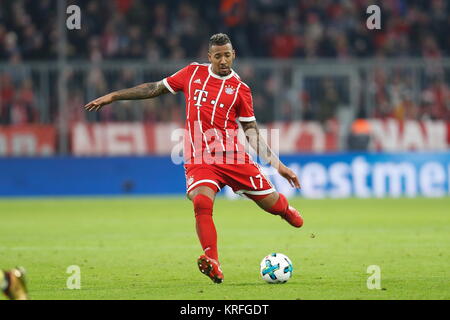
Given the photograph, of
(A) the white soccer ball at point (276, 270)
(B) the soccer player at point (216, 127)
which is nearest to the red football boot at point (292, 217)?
(B) the soccer player at point (216, 127)

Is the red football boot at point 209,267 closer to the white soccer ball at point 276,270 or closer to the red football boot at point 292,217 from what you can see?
the white soccer ball at point 276,270

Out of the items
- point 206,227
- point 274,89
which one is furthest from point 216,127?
point 274,89

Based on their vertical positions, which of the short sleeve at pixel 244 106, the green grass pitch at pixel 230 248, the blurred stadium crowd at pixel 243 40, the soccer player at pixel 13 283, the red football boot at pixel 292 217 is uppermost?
the blurred stadium crowd at pixel 243 40

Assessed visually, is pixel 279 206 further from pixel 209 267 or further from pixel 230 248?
pixel 230 248

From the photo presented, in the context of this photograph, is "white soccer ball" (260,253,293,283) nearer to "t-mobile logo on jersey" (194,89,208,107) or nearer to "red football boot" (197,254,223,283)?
"red football boot" (197,254,223,283)

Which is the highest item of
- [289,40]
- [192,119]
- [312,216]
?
[289,40]

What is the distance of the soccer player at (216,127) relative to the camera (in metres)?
9.98

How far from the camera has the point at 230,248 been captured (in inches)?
524

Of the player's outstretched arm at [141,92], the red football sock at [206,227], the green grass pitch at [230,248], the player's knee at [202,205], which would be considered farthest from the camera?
the player's outstretched arm at [141,92]

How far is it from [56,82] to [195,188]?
14609 millimetres

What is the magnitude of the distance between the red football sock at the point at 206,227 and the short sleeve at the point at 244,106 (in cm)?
98
